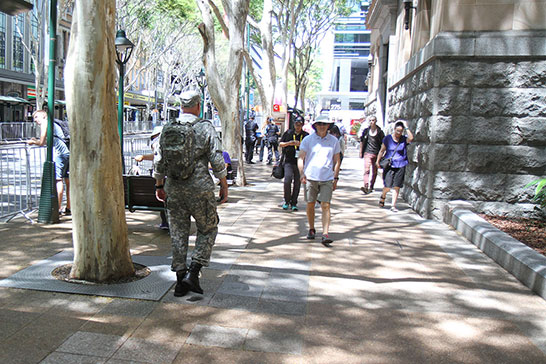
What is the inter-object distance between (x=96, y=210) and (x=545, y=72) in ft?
23.9

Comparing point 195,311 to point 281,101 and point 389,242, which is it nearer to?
point 389,242

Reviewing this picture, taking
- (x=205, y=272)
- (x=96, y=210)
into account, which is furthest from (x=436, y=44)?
(x=96, y=210)

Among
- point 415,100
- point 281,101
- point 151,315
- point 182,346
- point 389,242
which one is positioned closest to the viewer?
point 182,346

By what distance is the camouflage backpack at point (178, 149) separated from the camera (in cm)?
446

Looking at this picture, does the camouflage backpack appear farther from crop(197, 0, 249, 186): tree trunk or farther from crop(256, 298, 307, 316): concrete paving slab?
crop(197, 0, 249, 186): tree trunk

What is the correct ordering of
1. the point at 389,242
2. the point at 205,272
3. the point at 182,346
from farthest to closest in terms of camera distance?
the point at 389,242, the point at 205,272, the point at 182,346

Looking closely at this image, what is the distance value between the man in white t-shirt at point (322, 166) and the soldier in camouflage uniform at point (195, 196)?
2.56 meters

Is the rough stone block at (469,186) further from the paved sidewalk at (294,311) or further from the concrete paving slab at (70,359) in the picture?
the concrete paving slab at (70,359)

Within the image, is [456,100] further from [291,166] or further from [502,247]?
[502,247]

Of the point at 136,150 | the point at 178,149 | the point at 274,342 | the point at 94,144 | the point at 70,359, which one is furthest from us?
the point at 136,150

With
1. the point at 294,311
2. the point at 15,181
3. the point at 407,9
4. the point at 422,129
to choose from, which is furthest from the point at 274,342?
the point at 407,9

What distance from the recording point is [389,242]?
24.2ft

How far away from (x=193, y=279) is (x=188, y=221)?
1.76ft

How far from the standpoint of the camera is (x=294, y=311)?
454 cm
